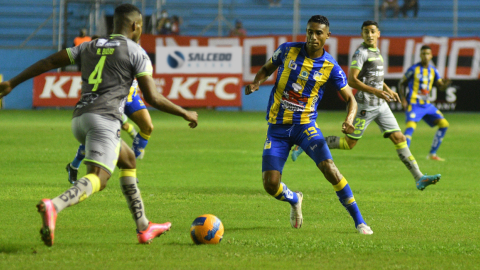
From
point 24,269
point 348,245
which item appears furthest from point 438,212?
point 24,269

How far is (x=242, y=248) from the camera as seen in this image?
5.52 meters

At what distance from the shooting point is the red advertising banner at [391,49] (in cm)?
2619

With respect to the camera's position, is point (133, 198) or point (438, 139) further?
point (438, 139)

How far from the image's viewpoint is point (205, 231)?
5.59m

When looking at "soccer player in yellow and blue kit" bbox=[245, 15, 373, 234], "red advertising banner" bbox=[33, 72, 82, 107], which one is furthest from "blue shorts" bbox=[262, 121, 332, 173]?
"red advertising banner" bbox=[33, 72, 82, 107]

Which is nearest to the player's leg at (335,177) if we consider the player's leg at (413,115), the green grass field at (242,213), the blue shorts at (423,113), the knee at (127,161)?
the green grass field at (242,213)

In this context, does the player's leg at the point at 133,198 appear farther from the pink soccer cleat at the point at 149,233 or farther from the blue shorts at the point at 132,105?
the blue shorts at the point at 132,105

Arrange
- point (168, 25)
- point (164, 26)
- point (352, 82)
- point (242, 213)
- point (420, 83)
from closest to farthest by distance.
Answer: point (242, 213)
point (352, 82)
point (420, 83)
point (164, 26)
point (168, 25)

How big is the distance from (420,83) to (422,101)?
0.55 metres

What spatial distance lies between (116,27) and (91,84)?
524 millimetres

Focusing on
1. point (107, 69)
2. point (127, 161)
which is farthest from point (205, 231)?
point (107, 69)

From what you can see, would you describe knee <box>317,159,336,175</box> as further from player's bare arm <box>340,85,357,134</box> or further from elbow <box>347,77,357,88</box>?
elbow <box>347,77,357,88</box>

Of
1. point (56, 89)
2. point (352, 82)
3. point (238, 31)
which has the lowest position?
point (56, 89)

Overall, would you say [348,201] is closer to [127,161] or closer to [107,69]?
[127,161]
